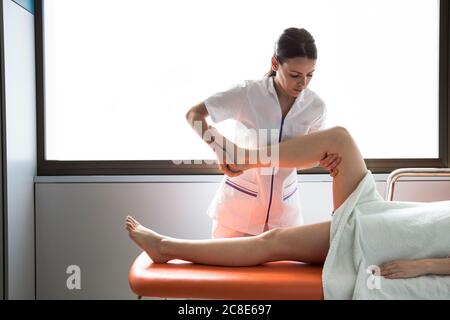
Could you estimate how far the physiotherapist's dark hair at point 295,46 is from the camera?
168 cm

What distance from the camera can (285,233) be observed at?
1.61m

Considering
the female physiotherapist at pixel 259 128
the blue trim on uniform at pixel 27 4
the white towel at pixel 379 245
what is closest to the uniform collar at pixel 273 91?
the female physiotherapist at pixel 259 128

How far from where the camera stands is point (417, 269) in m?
1.46

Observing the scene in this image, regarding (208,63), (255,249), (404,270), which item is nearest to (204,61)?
(208,63)

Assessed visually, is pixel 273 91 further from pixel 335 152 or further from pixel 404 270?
pixel 404 270

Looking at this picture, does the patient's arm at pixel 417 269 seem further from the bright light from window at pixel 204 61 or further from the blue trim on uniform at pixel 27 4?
the blue trim on uniform at pixel 27 4

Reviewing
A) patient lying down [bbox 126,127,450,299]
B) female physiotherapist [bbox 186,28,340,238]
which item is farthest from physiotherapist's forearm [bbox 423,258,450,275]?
female physiotherapist [bbox 186,28,340,238]

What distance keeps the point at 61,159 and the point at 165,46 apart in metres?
0.81

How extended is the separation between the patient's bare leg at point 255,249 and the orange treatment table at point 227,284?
0.24 feet

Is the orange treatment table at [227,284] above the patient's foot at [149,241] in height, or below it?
below

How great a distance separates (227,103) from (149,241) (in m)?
0.58

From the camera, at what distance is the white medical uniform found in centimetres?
183

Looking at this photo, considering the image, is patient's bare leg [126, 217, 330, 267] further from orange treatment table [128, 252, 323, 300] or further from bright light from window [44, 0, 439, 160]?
bright light from window [44, 0, 439, 160]
